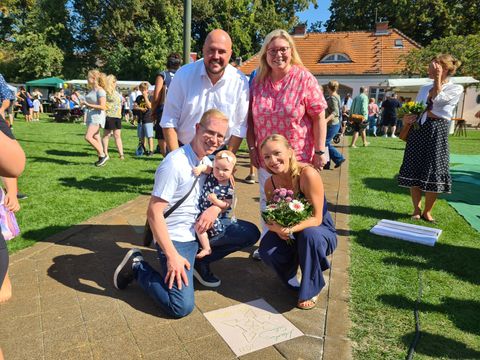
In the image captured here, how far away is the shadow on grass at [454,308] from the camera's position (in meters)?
2.59

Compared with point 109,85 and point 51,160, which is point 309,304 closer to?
point 109,85

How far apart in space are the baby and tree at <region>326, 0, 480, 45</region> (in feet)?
122

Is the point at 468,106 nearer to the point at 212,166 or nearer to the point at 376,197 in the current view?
the point at 376,197

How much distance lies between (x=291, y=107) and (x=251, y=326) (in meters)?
1.71

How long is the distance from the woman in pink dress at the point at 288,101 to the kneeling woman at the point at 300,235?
1.07ft

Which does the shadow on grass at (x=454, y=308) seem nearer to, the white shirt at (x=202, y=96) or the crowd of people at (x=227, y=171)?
the crowd of people at (x=227, y=171)

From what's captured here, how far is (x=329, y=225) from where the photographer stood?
118 inches

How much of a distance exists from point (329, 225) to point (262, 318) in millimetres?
925

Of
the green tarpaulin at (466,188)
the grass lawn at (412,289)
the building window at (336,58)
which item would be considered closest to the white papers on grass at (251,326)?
the grass lawn at (412,289)

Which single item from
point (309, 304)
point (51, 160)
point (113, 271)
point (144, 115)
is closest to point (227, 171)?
point (309, 304)

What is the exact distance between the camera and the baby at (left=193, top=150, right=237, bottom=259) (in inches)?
112

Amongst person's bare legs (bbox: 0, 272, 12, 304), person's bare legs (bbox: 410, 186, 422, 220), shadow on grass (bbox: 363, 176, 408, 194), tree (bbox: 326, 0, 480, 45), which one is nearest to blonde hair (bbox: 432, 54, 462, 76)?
person's bare legs (bbox: 410, 186, 422, 220)

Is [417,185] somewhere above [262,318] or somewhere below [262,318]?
above

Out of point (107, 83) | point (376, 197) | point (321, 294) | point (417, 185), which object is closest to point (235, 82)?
point (321, 294)
